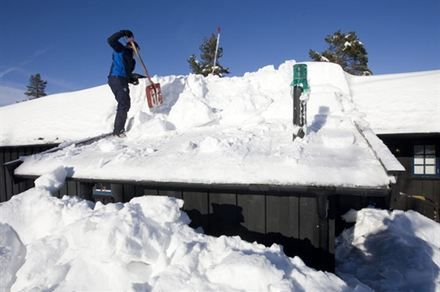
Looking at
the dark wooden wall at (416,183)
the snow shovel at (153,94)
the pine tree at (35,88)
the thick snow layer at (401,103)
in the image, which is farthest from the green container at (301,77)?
the pine tree at (35,88)

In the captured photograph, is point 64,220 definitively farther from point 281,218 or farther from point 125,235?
point 281,218

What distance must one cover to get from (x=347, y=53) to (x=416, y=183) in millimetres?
20846

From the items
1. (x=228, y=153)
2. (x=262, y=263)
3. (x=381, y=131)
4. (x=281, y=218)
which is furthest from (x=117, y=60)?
(x=381, y=131)

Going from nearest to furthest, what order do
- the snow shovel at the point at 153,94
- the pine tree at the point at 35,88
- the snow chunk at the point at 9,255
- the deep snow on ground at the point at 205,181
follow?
the deep snow on ground at the point at 205,181 → the snow chunk at the point at 9,255 → the snow shovel at the point at 153,94 → the pine tree at the point at 35,88

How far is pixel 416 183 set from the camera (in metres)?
7.67

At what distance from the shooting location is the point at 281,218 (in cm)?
413

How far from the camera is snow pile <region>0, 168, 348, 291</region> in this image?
7.50ft

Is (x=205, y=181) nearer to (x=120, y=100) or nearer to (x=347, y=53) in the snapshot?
(x=120, y=100)

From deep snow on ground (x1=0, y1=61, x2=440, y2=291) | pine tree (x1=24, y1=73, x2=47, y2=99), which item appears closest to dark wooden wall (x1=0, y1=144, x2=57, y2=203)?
deep snow on ground (x1=0, y1=61, x2=440, y2=291)

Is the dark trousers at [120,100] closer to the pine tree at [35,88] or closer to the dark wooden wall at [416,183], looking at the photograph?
the dark wooden wall at [416,183]

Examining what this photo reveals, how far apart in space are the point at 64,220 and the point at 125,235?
3.55 feet

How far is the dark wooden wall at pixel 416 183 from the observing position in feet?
23.9

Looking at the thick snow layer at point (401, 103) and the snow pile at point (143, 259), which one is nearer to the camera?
the snow pile at point (143, 259)

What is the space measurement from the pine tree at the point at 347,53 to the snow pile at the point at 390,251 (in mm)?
20970
